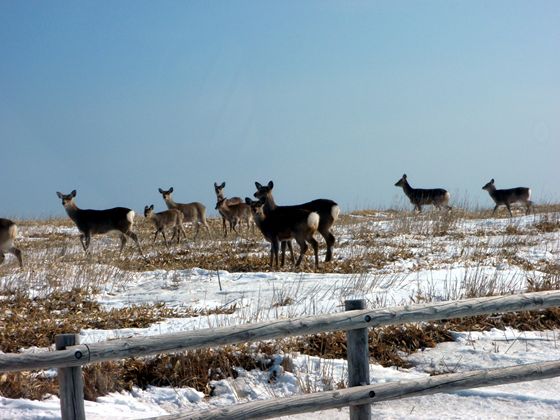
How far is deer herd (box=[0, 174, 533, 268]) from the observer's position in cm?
1499

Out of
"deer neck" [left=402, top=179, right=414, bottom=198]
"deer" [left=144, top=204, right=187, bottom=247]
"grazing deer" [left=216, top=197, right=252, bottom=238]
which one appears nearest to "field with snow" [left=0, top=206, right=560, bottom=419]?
"deer" [left=144, top=204, right=187, bottom=247]

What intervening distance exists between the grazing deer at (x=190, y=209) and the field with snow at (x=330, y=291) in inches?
183

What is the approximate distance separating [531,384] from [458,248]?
32.6 feet

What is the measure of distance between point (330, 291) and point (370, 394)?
573cm

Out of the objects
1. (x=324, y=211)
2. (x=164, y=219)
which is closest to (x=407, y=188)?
(x=164, y=219)

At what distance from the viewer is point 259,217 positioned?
50.8 feet

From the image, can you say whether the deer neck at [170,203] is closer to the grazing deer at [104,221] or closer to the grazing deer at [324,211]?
the grazing deer at [104,221]

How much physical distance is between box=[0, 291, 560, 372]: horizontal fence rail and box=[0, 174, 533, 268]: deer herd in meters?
8.50

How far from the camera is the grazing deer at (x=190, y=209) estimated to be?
84.8 feet

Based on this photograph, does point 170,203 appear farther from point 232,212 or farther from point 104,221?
point 104,221

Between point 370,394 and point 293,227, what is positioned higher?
point 293,227

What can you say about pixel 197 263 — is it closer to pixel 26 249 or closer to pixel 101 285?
pixel 101 285

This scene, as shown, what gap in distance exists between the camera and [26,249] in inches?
811

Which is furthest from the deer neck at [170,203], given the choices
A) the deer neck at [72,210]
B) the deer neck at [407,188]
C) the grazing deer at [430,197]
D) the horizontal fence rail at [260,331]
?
the horizontal fence rail at [260,331]
